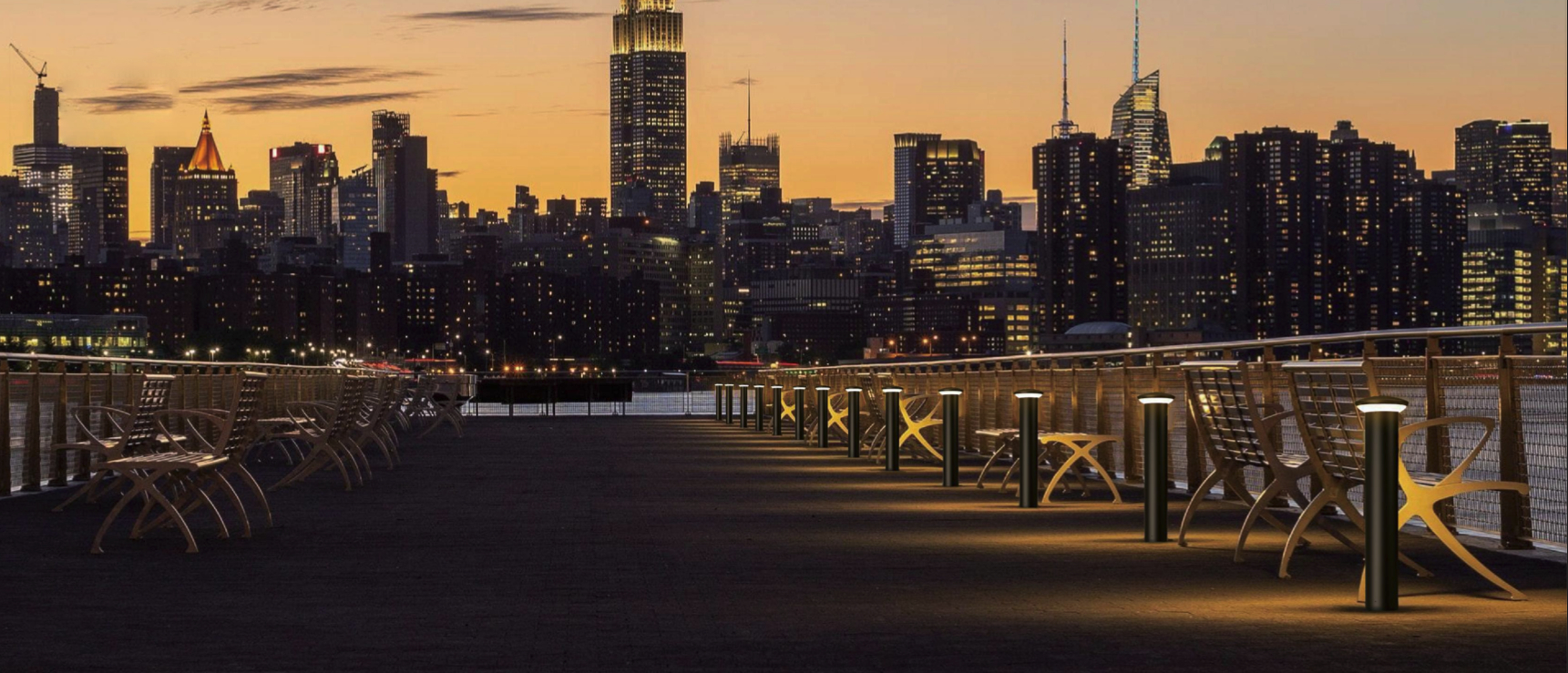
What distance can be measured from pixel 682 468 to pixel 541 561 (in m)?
10.3

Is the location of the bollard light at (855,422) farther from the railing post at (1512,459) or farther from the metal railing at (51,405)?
the railing post at (1512,459)

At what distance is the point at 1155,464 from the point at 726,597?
3776 millimetres

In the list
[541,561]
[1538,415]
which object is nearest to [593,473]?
[541,561]

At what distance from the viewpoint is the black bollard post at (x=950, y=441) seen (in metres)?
17.4

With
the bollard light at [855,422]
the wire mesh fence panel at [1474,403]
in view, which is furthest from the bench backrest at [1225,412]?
the bollard light at [855,422]

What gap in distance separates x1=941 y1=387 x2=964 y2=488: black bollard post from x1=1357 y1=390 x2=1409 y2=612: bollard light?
8819 millimetres

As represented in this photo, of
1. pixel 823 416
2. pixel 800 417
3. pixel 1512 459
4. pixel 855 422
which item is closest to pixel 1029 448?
pixel 1512 459

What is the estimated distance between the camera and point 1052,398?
66.8 ft

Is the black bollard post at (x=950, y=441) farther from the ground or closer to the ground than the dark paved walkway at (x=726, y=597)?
farther from the ground

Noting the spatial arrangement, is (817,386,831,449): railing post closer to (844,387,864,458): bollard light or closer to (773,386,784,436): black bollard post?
(844,387,864,458): bollard light

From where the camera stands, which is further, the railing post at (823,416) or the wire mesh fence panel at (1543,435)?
the railing post at (823,416)

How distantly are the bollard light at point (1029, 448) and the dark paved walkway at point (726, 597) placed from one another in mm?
285

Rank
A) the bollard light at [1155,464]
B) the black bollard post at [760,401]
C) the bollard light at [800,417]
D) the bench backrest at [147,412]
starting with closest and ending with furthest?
the bollard light at [1155,464], the bench backrest at [147,412], the bollard light at [800,417], the black bollard post at [760,401]

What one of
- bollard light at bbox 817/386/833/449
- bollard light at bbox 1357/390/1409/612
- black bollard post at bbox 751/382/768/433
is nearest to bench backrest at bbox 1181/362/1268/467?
bollard light at bbox 1357/390/1409/612
